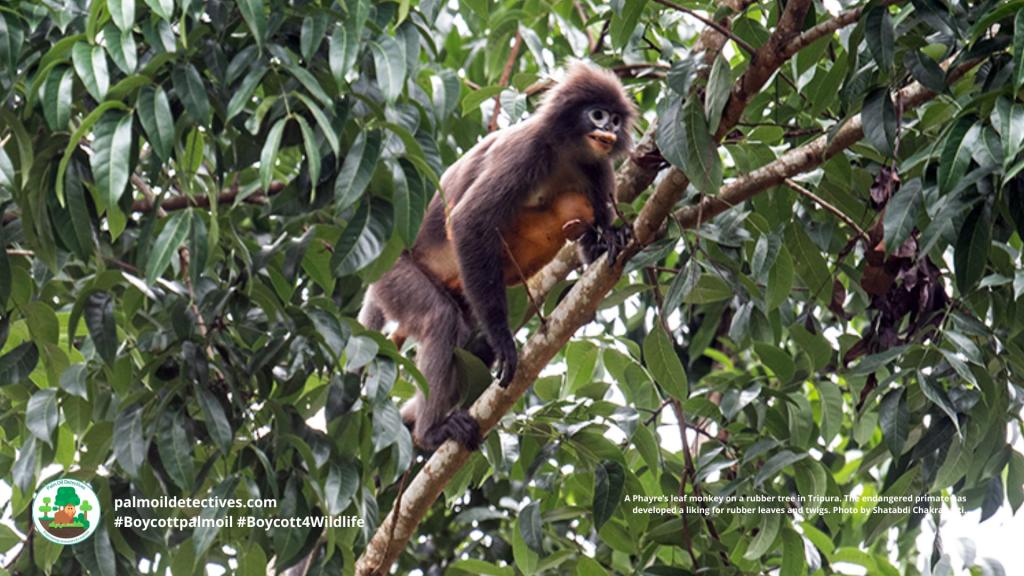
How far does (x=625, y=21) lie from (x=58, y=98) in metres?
1.55

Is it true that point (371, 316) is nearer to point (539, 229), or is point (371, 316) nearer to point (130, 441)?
point (539, 229)

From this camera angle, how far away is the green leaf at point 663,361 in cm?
333

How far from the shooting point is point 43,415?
2650mm

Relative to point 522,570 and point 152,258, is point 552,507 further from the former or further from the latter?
point 152,258

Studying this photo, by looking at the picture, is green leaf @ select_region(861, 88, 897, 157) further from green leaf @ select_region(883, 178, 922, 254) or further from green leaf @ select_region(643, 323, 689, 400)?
green leaf @ select_region(643, 323, 689, 400)

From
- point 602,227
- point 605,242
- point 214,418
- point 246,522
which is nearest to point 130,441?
point 214,418

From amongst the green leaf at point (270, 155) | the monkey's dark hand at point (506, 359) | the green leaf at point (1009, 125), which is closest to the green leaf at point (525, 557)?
the monkey's dark hand at point (506, 359)

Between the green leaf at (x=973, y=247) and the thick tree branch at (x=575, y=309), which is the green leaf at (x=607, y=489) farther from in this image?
the green leaf at (x=973, y=247)

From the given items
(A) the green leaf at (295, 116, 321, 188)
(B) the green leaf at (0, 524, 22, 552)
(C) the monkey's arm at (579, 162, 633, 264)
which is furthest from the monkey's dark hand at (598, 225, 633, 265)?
(B) the green leaf at (0, 524, 22, 552)

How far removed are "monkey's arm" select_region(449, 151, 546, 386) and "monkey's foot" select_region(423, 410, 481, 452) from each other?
8.7 inches

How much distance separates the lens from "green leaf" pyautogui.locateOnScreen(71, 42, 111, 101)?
237cm

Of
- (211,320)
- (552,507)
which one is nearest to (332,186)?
(211,320)

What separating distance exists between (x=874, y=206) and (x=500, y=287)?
4.69ft

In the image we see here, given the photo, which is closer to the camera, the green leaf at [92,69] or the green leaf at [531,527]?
the green leaf at [92,69]
